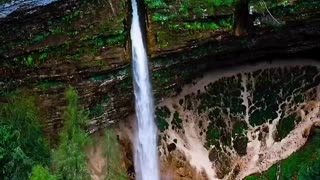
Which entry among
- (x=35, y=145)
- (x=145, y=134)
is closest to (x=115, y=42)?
(x=35, y=145)

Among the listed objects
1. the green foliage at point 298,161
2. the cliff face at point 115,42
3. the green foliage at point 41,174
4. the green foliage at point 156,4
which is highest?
the green foliage at point 156,4

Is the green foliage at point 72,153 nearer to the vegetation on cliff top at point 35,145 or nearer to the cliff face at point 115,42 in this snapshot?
the vegetation on cliff top at point 35,145

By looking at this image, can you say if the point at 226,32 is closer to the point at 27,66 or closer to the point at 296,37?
the point at 296,37

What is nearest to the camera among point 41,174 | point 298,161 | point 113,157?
point 41,174

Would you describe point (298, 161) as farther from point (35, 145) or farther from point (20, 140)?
point (20, 140)

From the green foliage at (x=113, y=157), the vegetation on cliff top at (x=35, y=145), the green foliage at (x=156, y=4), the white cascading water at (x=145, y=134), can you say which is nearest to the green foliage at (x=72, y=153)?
the vegetation on cliff top at (x=35, y=145)
